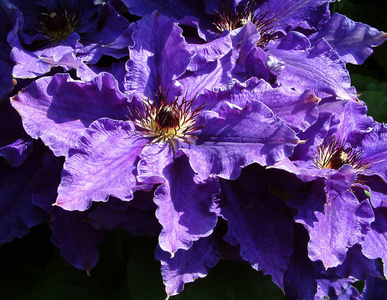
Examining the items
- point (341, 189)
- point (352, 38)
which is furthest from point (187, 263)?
point (352, 38)

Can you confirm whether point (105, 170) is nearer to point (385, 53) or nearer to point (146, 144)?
point (146, 144)

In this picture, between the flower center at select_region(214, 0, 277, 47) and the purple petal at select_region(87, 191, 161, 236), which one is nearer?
the purple petal at select_region(87, 191, 161, 236)

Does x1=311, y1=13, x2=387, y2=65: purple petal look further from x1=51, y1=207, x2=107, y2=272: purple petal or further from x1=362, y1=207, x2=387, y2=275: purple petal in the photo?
x1=51, y1=207, x2=107, y2=272: purple petal

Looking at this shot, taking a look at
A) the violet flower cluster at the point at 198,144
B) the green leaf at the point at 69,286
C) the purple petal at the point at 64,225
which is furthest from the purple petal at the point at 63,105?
the green leaf at the point at 69,286

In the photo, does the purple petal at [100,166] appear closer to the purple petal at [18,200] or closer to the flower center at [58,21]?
the purple petal at [18,200]

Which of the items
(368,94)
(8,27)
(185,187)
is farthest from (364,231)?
(8,27)

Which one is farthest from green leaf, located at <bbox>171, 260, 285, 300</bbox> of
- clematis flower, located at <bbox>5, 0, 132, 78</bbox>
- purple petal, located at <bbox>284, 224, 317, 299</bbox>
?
clematis flower, located at <bbox>5, 0, 132, 78</bbox>
